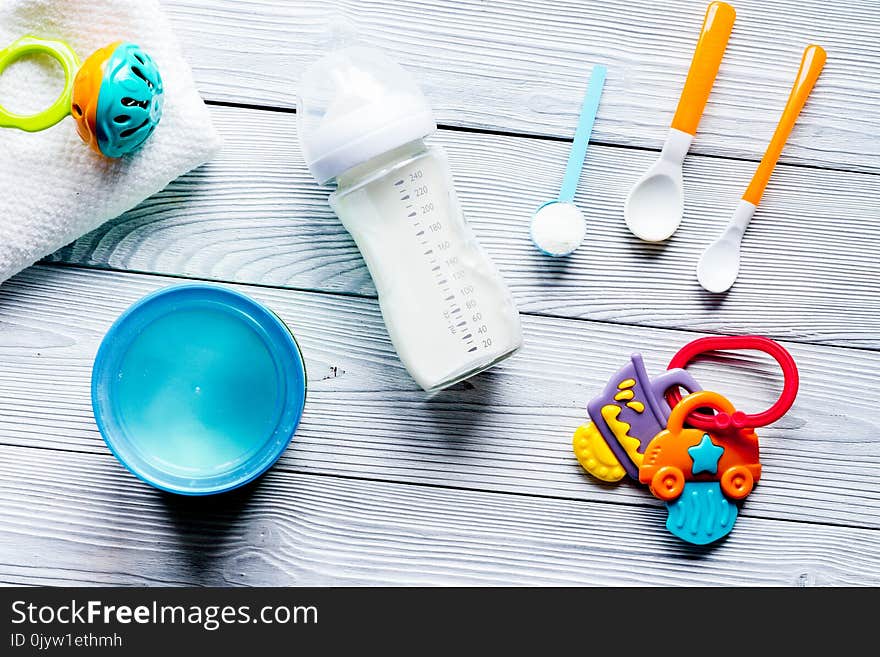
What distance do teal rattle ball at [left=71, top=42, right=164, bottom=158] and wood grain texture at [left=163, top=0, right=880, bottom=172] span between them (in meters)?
0.08

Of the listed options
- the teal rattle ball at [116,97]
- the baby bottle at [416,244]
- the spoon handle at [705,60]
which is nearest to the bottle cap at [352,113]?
the baby bottle at [416,244]

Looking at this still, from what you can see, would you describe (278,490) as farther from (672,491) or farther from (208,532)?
(672,491)

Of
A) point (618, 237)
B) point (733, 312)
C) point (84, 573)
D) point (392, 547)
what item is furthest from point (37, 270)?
point (733, 312)

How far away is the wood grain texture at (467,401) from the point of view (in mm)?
650

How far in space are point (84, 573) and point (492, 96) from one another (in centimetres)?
52

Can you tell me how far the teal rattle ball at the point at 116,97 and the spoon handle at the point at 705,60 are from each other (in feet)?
1.38

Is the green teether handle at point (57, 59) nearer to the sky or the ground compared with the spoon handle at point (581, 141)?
nearer to the ground

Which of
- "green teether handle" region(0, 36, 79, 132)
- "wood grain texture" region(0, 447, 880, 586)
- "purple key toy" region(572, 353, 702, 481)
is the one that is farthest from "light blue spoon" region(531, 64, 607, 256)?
"green teether handle" region(0, 36, 79, 132)

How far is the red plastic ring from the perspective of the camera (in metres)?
0.64

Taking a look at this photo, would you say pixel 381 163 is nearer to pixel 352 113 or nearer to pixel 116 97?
pixel 352 113

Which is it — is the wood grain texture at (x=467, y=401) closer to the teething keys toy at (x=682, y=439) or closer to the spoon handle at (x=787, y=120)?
the teething keys toy at (x=682, y=439)

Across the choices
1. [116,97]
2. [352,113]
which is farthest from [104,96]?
[352,113]

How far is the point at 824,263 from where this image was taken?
0.68 meters


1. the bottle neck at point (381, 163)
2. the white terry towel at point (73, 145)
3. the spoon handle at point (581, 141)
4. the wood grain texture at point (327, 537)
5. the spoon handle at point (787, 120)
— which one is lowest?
the wood grain texture at point (327, 537)
